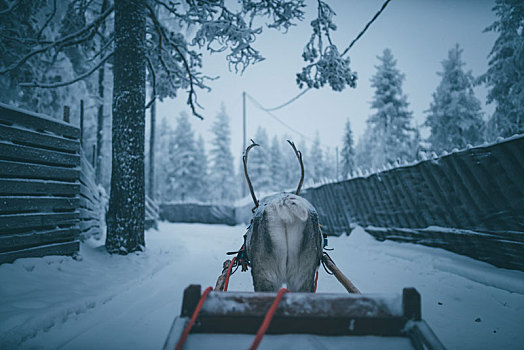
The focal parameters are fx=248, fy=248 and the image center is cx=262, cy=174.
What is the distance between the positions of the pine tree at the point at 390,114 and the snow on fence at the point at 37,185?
876 inches

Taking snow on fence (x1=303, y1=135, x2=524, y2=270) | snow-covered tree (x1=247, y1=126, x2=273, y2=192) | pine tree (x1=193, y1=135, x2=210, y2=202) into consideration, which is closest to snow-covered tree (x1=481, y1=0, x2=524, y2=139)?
snow on fence (x1=303, y1=135, x2=524, y2=270)

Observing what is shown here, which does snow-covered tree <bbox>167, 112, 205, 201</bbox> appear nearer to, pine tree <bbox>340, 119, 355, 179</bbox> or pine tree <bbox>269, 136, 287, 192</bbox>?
pine tree <bbox>269, 136, 287, 192</bbox>

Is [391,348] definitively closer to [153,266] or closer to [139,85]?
[153,266]

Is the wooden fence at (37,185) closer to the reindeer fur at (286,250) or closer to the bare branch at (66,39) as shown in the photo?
the bare branch at (66,39)

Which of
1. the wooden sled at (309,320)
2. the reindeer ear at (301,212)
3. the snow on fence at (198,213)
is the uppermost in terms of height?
the reindeer ear at (301,212)

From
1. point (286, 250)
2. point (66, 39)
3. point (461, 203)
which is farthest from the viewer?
point (66, 39)

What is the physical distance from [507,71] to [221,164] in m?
30.8

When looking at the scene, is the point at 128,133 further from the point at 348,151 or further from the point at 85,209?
the point at 348,151

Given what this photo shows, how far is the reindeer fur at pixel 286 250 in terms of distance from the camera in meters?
2.12

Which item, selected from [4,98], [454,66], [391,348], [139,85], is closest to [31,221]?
[139,85]

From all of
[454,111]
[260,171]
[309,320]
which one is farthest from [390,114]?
[309,320]

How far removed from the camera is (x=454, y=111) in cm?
1952

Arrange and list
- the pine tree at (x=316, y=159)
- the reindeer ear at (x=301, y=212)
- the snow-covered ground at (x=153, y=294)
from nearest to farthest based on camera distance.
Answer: the reindeer ear at (x=301, y=212), the snow-covered ground at (x=153, y=294), the pine tree at (x=316, y=159)

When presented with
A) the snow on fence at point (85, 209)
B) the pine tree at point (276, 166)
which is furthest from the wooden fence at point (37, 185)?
the pine tree at point (276, 166)
